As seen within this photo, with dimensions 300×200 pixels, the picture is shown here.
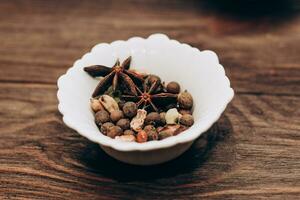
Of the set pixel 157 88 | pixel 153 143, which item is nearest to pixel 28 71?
pixel 157 88

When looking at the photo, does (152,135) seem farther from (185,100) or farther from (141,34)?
(141,34)

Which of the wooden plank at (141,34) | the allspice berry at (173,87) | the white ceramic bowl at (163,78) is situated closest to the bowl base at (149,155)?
the white ceramic bowl at (163,78)

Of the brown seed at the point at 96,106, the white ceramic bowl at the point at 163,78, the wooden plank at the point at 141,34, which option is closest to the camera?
the white ceramic bowl at the point at 163,78

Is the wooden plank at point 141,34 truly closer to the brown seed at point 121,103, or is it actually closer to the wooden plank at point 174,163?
the wooden plank at point 174,163

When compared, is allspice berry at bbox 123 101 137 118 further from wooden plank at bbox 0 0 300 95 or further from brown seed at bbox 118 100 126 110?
wooden plank at bbox 0 0 300 95

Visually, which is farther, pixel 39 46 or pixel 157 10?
pixel 157 10

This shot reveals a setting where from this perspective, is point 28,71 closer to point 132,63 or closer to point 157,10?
point 132,63
